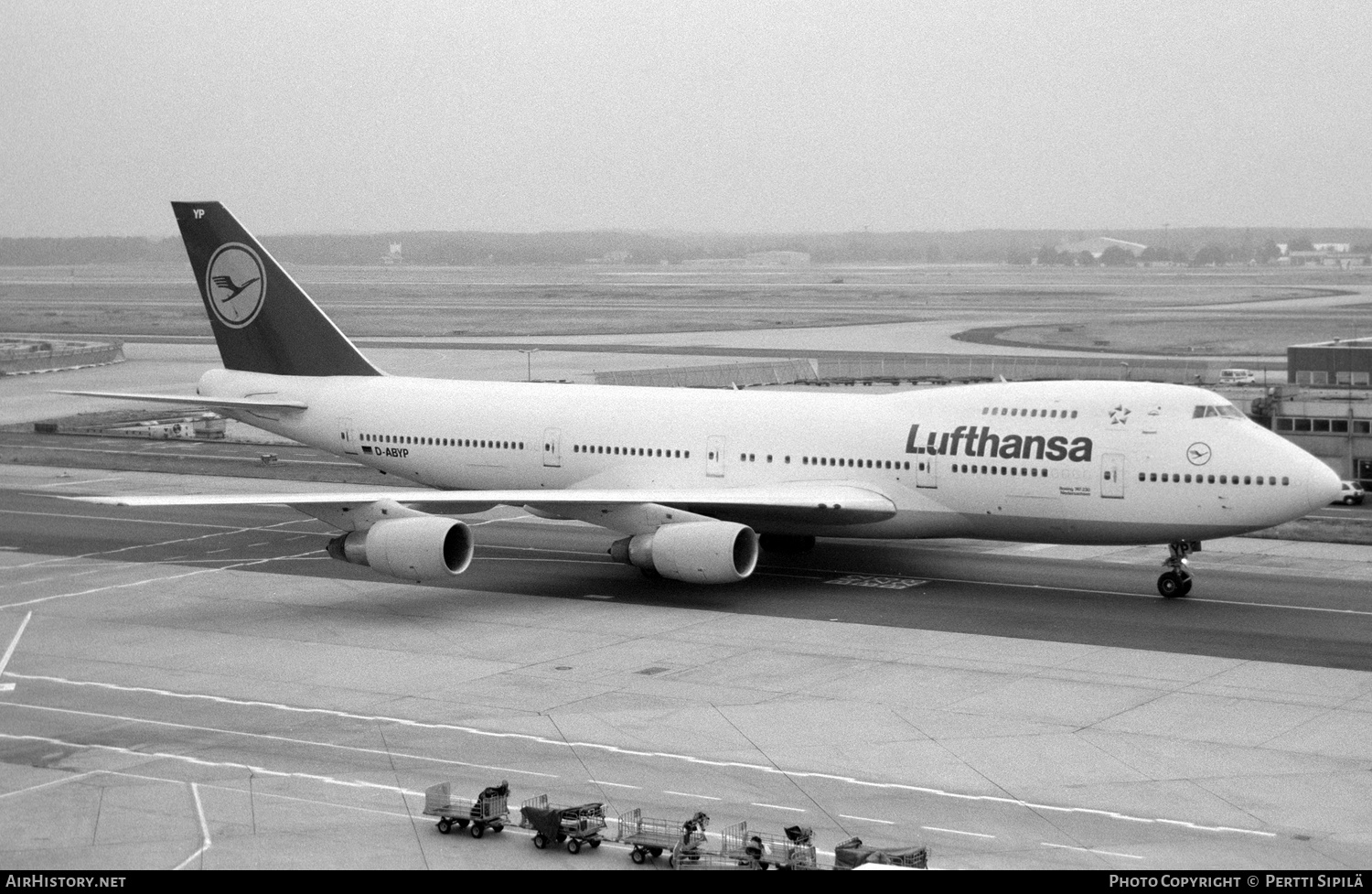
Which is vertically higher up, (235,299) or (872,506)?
(235,299)

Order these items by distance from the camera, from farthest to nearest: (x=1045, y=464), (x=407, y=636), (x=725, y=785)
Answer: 1. (x=1045, y=464)
2. (x=407, y=636)
3. (x=725, y=785)

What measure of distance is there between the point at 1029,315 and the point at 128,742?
11111 centimetres

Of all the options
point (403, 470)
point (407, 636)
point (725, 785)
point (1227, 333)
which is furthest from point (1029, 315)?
point (725, 785)

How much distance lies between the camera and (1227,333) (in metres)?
105

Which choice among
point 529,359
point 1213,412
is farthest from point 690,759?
point 529,359

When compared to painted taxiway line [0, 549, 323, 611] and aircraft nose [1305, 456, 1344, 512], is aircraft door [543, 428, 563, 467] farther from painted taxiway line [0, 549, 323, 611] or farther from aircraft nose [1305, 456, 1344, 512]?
aircraft nose [1305, 456, 1344, 512]

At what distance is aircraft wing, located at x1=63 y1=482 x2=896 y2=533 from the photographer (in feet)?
117

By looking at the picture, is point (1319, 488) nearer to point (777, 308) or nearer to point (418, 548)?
point (418, 548)

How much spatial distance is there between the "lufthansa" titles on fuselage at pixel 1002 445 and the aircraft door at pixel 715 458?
15.9 feet

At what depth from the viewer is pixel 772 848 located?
19.1 metres

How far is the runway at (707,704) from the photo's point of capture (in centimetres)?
2055

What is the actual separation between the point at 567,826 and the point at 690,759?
4.40 metres

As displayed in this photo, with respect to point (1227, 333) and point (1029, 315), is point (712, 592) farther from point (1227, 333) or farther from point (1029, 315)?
point (1029, 315)

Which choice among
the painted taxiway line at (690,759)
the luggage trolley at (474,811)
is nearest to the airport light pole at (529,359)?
the painted taxiway line at (690,759)
